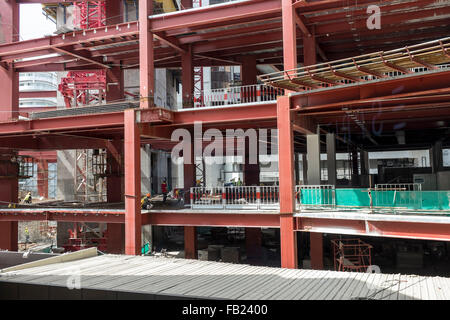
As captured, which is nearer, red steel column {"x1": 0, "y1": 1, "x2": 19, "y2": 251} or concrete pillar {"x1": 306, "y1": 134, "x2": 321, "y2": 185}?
concrete pillar {"x1": 306, "y1": 134, "x2": 321, "y2": 185}

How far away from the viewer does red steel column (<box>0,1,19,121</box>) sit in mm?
23000

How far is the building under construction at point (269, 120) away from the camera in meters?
12.9

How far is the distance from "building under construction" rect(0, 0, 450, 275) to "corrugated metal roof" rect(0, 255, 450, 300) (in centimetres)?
336

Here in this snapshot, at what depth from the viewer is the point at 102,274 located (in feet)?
34.1

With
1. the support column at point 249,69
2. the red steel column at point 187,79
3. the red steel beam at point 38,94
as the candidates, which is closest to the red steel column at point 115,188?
the red steel column at point 187,79

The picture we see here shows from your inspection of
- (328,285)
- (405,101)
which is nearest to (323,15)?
(405,101)

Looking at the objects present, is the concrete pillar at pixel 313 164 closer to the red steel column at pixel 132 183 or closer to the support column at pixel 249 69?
the support column at pixel 249 69

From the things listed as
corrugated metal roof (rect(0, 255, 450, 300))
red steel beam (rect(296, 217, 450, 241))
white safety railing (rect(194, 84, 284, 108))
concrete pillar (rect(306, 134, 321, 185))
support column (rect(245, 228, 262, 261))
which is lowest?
support column (rect(245, 228, 262, 261))

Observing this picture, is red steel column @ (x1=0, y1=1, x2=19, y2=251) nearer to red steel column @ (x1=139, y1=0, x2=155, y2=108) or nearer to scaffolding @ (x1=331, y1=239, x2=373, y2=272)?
red steel column @ (x1=139, y1=0, x2=155, y2=108)

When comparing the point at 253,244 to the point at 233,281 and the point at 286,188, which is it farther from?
the point at 233,281

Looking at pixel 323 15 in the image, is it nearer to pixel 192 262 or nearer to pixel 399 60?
pixel 399 60

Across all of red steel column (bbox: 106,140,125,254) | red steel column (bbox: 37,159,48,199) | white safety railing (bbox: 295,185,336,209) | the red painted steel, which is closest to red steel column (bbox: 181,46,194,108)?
red steel column (bbox: 106,140,125,254)

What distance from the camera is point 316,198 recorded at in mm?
14484
